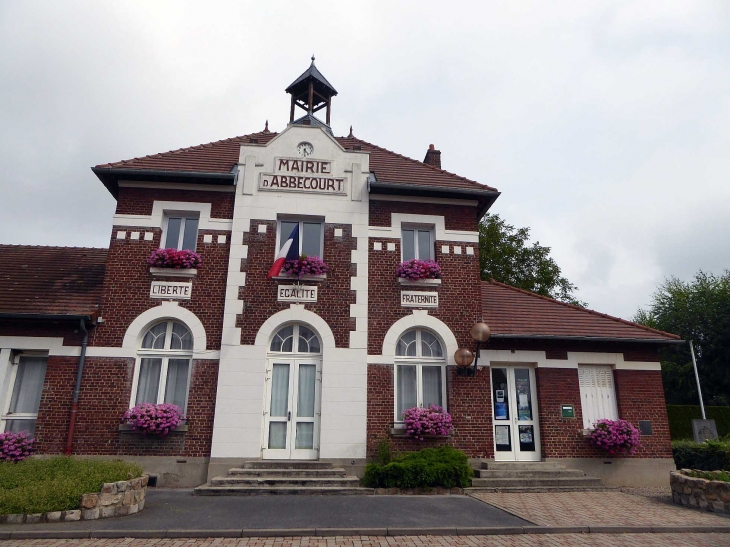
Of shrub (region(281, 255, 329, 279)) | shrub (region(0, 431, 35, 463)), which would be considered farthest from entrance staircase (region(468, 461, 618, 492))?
shrub (region(0, 431, 35, 463))

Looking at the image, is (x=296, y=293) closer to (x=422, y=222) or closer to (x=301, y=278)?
(x=301, y=278)

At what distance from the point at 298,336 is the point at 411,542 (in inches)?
238

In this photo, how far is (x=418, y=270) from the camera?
12.2 metres

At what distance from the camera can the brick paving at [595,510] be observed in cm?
779

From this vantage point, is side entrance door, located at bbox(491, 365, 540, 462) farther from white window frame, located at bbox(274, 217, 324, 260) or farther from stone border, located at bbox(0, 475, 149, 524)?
stone border, located at bbox(0, 475, 149, 524)

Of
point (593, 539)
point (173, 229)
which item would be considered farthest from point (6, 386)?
point (593, 539)

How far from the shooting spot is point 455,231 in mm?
12953

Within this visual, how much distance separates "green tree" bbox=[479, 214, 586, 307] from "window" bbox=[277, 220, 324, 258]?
15528mm

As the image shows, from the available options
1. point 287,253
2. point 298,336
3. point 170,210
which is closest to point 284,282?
point 287,253

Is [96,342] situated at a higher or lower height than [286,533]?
higher

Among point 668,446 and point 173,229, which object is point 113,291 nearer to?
point 173,229

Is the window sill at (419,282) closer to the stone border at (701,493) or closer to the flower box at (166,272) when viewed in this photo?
the flower box at (166,272)

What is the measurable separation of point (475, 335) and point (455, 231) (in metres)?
2.84

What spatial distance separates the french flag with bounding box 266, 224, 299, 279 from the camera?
38.0 ft
